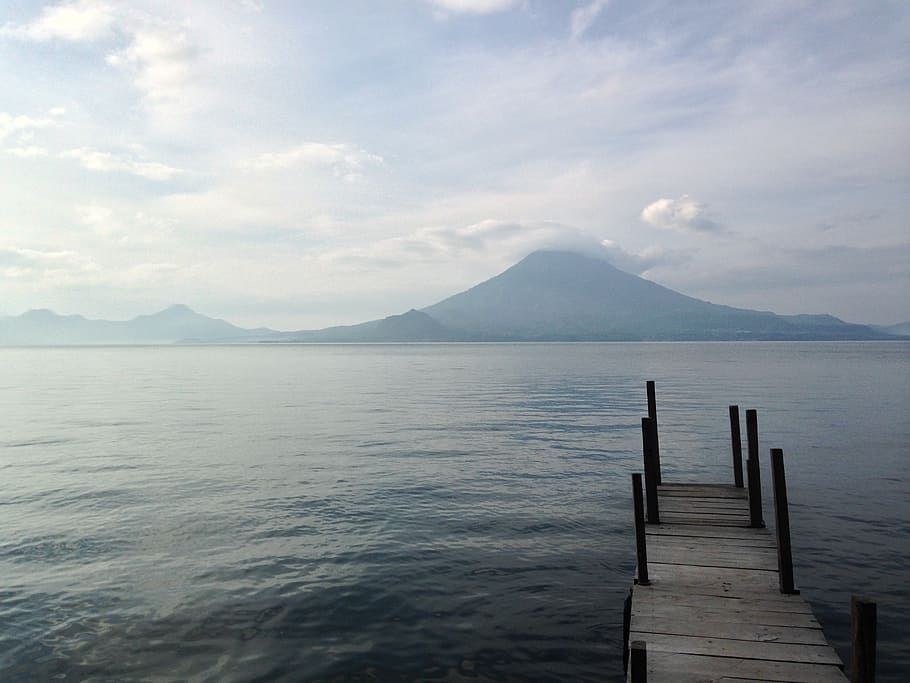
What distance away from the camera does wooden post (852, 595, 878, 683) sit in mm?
6750

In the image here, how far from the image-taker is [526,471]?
83.4ft

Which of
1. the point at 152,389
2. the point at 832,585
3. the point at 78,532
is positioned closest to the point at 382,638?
the point at 832,585

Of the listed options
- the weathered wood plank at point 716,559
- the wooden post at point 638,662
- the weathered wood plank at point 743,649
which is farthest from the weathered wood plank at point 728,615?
the wooden post at point 638,662

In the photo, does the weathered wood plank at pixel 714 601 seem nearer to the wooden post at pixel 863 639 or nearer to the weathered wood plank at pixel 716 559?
the weathered wood plank at pixel 716 559

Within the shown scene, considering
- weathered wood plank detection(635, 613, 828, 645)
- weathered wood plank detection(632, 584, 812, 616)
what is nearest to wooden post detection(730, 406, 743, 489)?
weathered wood plank detection(632, 584, 812, 616)

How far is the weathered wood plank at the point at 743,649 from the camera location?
8.41 meters

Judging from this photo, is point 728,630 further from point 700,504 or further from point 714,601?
point 700,504

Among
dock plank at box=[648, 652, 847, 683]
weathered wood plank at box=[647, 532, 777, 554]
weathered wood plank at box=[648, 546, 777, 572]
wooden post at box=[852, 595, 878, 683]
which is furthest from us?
weathered wood plank at box=[647, 532, 777, 554]

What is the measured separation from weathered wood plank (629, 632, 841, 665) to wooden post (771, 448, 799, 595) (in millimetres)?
1896

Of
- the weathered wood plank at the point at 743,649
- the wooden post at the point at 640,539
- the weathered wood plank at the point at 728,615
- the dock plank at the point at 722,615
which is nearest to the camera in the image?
the dock plank at the point at 722,615

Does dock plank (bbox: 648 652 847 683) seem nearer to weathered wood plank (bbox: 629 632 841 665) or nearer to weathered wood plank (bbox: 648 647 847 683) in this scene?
weathered wood plank (bbox: 648 647 847 683)

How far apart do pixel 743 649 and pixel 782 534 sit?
2926mm

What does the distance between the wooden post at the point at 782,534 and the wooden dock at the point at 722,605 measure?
0.02m

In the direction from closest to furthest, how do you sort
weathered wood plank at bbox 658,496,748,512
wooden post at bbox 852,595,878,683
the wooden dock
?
wooden post at bbox 852,595,878,683, the wooden dock, weathered wood plank at bbox 658,496,748,512
